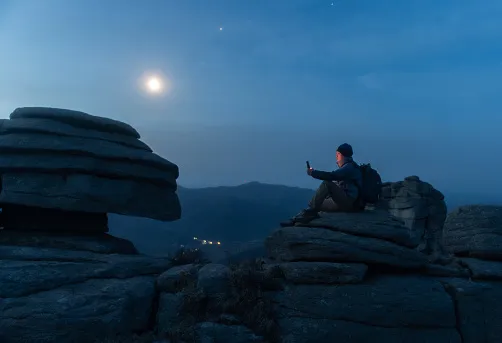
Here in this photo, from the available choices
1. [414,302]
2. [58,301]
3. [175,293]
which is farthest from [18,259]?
[414,302]

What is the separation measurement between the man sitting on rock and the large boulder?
5.32 metres

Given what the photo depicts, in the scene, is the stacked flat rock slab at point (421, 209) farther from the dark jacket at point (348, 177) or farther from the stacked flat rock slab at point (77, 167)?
the stacked flat rock slab at point (77, 167)

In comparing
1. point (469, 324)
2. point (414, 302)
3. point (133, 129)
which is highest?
point (133, 129)

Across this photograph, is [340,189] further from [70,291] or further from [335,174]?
[70,291]

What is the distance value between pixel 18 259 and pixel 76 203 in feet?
9.05

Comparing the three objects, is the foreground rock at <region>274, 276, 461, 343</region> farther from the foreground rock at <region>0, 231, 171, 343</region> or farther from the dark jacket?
the foreground rock at <region>0, 231, 171, 343</region>

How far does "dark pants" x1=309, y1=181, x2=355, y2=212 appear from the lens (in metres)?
13.9

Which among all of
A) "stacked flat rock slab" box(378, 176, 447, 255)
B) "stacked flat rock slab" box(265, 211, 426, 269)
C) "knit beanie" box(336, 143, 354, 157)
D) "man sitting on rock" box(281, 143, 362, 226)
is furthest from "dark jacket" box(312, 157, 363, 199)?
"stacked flat rock slab" box(378, 176, 447, 255)

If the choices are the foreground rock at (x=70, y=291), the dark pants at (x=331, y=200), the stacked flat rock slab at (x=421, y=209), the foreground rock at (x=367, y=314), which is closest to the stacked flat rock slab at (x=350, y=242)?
the dark pants at (x=331, y=200)

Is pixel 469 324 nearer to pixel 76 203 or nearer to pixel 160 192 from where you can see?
pixel 160 192

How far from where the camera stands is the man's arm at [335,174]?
1324cm

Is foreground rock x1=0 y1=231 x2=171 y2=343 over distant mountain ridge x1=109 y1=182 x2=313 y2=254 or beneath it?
over

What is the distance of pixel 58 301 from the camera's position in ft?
39.2

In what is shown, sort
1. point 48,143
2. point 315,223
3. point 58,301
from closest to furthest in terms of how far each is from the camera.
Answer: point 58,301, point 315,223, point 48,143
